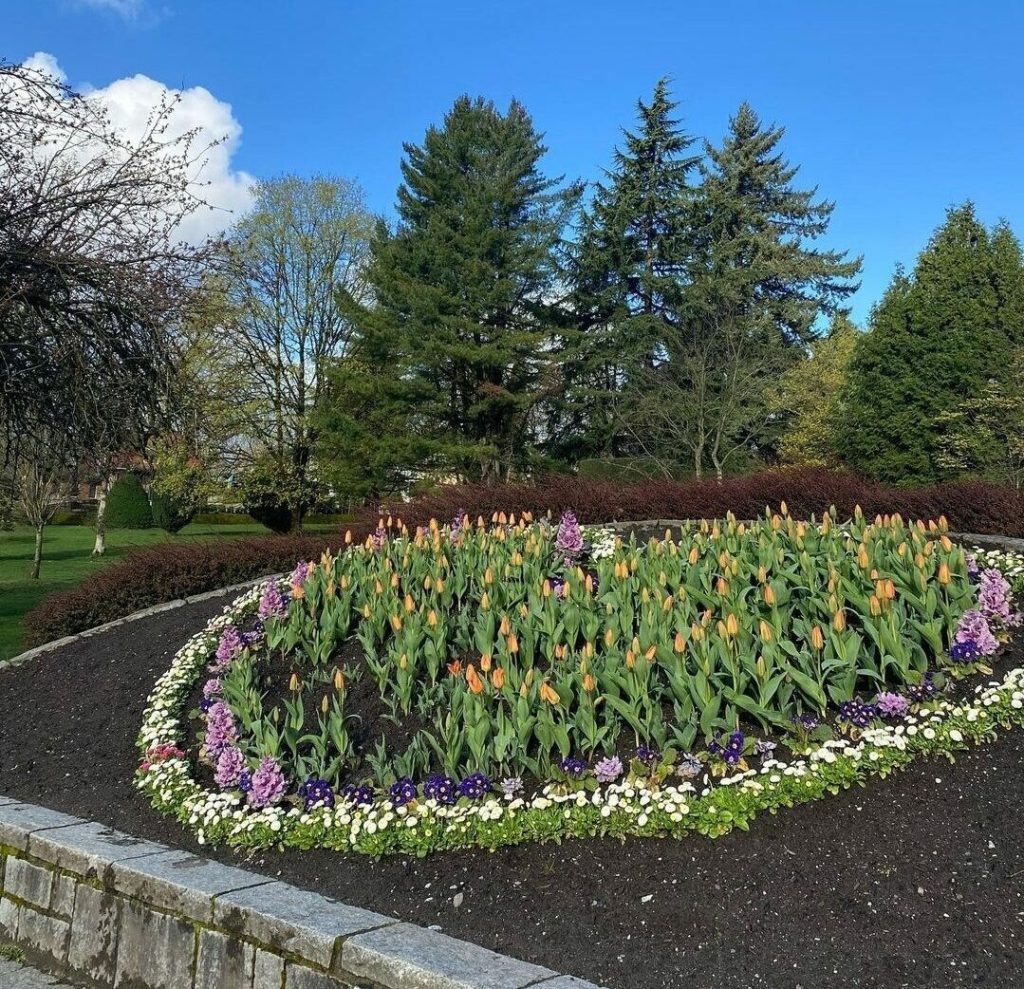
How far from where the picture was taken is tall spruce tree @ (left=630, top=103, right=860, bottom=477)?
2073 centimetres

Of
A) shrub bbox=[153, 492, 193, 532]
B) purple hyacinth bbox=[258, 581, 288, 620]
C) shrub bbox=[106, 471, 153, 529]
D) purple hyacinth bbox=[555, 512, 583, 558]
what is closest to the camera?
purple hyacinth bbox=[258, 581, 288, 620]

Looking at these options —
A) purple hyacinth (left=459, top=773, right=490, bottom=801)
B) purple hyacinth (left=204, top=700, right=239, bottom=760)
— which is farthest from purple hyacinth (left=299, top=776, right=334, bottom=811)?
purple hyacinth (left=204, top=700, right=239, bottom=760)

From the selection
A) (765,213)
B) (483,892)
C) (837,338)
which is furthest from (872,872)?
(765,213)

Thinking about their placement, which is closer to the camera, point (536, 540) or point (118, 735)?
point (118, 735)

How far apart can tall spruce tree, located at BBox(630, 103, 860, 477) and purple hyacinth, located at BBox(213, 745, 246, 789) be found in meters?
14.1

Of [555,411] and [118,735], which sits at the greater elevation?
[555,411]

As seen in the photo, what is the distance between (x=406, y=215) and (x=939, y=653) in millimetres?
23610

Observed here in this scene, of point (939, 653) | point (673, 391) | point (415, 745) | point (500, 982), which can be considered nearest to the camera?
point (500, 982)

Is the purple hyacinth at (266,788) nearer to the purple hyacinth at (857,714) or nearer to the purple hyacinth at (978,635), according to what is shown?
the purple hyacinth at (857,714)

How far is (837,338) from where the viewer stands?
81.8ft

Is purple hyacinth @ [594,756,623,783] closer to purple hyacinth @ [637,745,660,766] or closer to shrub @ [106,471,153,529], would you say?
purple hyacinth @ [637,745,660,766]

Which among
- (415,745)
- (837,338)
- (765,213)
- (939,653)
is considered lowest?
(415,745)

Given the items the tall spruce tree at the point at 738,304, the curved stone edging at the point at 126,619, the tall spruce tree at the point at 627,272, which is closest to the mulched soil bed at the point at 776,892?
the curved stone edging at the point at 126,619

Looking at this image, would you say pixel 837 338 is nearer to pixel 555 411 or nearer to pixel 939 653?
pixel 555 411
